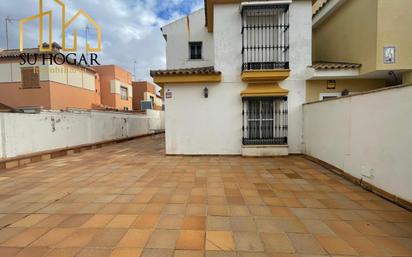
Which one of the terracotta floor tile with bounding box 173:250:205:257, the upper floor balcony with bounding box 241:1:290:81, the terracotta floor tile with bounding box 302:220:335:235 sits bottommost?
the terracotta floor tile with bounding box 173:250:205:257

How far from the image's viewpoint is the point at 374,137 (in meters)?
4.32

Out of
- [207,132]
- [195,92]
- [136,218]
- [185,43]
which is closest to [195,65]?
[185,43]

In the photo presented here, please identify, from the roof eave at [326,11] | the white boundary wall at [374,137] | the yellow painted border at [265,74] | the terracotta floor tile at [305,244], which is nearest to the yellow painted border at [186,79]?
the yellow painted border at [265,74]

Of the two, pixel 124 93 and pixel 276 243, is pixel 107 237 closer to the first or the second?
pixel 276 243

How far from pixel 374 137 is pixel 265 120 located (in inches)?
166

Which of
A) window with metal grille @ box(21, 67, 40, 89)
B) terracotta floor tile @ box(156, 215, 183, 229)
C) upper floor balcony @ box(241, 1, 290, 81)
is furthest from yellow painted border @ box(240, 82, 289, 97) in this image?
window with metal grille @ box(21, 67, 40, 89)

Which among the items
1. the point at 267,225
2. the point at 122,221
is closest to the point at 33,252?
the point at 122,221

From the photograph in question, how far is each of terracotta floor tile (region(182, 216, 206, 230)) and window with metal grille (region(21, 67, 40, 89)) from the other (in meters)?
19.2

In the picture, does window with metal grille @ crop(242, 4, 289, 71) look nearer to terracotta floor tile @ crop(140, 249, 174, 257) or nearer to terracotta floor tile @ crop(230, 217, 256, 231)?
terracotta floor tile @ crop(230, 217, 256, 231)

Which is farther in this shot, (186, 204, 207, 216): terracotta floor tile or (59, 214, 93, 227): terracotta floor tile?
(186, 204, 207, 216): terracotta floor tile

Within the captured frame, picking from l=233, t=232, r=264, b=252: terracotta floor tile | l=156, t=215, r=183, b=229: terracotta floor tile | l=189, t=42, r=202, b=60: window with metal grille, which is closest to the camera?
l=233, t=232, r=264, b=252: terracotta floor tile

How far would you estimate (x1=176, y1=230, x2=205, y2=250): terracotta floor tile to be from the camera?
8.63ft

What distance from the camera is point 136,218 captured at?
3.37 meters

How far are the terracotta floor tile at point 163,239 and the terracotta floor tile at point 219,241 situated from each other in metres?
0.44
